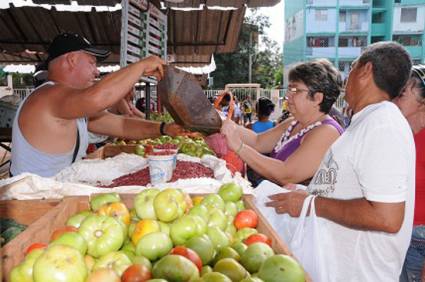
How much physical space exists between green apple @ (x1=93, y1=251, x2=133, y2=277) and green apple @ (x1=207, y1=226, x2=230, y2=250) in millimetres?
400

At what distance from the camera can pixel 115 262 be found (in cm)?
150

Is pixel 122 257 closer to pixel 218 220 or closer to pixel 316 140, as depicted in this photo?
pixel 218 220

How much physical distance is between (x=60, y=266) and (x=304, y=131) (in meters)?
2.22

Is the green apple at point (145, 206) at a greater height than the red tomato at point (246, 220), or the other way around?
the green apple at point (145, 206)

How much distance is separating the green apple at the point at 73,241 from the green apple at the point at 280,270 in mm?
692

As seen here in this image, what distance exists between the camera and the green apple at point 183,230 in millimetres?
1756

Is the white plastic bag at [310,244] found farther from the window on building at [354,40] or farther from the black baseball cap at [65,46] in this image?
the window on building at [354,40]

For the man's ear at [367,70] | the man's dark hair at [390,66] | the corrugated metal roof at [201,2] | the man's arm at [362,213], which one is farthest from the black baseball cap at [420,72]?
the corrugated metal roof at [201,2]

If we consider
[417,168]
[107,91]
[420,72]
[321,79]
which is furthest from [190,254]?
[420,72]

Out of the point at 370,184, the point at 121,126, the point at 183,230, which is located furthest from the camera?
the point at 121,126

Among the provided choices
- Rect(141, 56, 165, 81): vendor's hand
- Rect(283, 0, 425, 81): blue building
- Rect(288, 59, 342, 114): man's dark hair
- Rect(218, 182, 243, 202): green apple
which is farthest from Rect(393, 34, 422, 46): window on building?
Rect(218, 182, 243, 202): green apple

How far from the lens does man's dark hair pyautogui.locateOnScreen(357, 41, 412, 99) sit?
2.06 meters

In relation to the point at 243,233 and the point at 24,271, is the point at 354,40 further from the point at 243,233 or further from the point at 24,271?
the point at 24,271

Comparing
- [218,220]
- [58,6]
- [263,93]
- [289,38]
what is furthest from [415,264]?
[289,38]
